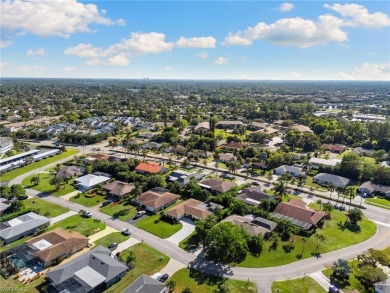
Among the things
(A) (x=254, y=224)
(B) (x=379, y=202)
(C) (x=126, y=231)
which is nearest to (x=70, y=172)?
(C) (x=126, y=231)

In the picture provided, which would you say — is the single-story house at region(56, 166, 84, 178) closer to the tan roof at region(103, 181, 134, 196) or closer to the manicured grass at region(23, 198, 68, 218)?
the manicured grass at region(23, 198, 68, 218)

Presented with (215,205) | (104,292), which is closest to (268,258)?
(215,205)

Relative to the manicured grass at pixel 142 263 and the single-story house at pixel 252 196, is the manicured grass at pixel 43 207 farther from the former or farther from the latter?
the single-story house at pixel 252 196

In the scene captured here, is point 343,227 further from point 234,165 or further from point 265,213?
Answer: point 234,165

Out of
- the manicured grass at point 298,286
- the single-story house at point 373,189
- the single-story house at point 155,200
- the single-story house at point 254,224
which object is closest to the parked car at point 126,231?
the single-story house at point 155,200

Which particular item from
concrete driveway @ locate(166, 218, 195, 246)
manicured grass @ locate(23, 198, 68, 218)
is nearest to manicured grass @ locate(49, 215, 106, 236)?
manicured grass @ locate(23, 198, 68, 218)
